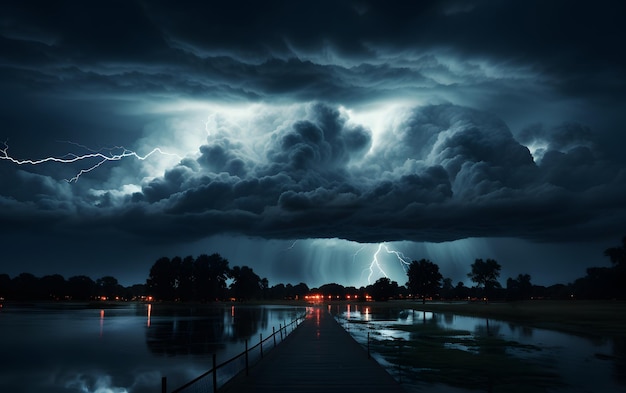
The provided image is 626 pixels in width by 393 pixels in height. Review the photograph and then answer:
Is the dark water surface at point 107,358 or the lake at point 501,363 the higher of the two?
the lake at point 501,363

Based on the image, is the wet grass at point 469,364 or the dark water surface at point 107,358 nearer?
the wet grass at point 469,364

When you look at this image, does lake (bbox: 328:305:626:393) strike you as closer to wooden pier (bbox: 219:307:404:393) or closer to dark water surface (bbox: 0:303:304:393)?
wooden pier (bbox: 219:307:404:393)

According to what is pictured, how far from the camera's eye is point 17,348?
51.8m

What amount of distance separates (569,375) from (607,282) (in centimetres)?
18439

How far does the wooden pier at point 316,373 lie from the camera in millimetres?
20938

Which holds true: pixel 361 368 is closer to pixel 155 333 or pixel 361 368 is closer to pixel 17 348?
pixel 17 348

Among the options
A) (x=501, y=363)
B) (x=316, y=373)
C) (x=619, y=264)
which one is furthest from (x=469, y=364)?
(x=619, y=264)

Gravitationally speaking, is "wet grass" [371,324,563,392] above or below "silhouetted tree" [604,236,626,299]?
below

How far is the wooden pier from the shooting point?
20.9m

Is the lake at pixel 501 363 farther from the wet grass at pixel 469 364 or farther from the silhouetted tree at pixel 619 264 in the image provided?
the silhouetted tree at pixel 619 264

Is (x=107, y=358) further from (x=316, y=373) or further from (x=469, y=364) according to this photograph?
(x=469, y=364)

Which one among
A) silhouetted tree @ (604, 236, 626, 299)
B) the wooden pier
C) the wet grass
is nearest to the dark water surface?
the wooden pier

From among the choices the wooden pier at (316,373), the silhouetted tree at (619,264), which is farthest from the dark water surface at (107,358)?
the silhouetted tree at (619,264)

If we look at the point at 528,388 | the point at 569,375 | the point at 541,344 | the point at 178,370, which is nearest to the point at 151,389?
the point at 178,370
